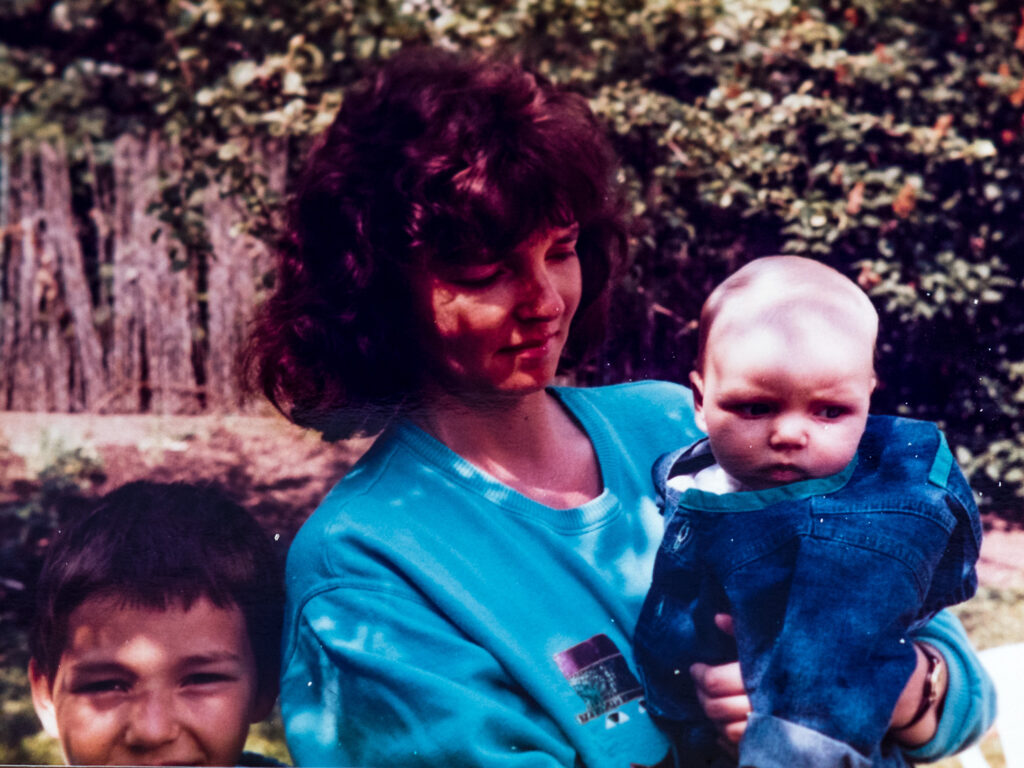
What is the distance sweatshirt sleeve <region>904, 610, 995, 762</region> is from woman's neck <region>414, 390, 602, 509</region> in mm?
549

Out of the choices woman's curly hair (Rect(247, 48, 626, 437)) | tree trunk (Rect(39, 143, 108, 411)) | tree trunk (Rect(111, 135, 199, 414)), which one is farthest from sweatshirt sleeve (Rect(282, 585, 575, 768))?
tree trunk (Rect(39, 143, 108, 411))

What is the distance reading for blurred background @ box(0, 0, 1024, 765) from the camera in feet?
5.40

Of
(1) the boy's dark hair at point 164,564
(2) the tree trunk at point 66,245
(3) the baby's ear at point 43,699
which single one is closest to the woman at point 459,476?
(1) the boy's dark hair at point 164,564

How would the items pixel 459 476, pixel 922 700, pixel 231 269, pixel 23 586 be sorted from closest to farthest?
pixel 922 700
pixel 459 476
pixel 23 586
pixel 231 269

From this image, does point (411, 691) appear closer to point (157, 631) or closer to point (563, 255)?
point (157, 631)

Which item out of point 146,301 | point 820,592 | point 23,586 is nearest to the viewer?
point 820,592

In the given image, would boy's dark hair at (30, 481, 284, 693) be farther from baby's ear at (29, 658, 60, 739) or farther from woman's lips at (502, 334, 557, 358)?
woman's lips at (502, 334, 557, 358)

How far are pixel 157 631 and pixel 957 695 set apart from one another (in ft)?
Answer: 3.92

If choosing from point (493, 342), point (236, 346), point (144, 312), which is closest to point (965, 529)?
point (493, 342)

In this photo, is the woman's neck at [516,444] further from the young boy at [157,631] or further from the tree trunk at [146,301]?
the tree trunk at [146,301]

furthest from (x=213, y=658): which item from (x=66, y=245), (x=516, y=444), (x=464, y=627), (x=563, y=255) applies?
(x=66, y=245)

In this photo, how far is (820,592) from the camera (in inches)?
51.4

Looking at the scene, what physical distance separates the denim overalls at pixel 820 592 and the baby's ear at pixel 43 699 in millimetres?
949

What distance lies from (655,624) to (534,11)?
51.4 inches
